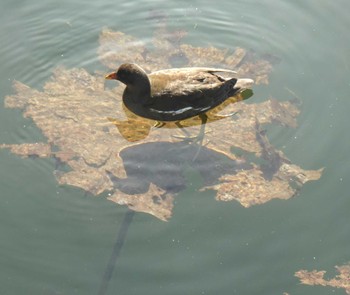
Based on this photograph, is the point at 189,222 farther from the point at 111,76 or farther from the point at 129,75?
the point at 111,76

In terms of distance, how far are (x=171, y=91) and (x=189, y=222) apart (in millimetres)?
1737

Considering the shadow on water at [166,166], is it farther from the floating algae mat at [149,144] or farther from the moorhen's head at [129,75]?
the moorhen's head at [129,75]

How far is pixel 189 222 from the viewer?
6.54 m

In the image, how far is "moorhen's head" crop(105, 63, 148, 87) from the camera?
24.5ft

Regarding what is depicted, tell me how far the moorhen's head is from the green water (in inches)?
27.8

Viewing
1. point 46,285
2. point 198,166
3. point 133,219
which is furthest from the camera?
point 198,166

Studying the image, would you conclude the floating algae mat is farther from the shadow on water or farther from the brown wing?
the brown wing

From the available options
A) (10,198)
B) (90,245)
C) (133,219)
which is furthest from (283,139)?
(10,198)

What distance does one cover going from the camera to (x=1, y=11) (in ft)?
30.0

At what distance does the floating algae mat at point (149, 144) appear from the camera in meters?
6.77

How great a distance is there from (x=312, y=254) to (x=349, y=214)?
0.70 meters

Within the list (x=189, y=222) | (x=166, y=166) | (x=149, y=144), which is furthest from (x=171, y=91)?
(x=189, y=222)

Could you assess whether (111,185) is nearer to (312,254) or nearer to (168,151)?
(168,151)

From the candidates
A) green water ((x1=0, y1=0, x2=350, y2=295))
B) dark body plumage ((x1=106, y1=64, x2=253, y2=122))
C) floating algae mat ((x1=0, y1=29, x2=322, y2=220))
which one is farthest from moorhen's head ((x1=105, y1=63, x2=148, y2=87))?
green water ((x1=0, y1=0, x2=350, y2=295))
